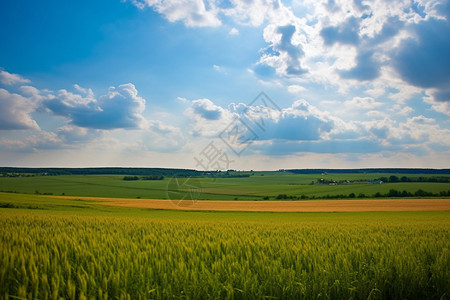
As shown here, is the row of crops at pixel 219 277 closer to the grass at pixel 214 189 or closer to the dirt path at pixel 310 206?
the dirt path at pixel 310 206

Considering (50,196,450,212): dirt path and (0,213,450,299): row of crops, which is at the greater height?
(0,213,450,299): row of crops

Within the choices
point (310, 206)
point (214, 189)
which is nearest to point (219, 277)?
point (310, 206)

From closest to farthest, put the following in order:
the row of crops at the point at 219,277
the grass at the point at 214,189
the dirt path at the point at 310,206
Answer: the row of crops at the point at 219,277 → the dirt path at the point at 310,206 → the grass at the point at 214,189

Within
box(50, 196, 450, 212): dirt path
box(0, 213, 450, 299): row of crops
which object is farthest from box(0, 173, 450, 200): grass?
box(0, 213, 450, 299): row of crops

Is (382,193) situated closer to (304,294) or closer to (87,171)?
(304,294)

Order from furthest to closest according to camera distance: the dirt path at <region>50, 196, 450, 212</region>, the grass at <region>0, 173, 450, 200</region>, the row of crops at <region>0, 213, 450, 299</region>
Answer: the grass at <region>0, 173, 450, 200</region> → the dirt path at <region>50, 196, 450, 212</region> → the row of crops at <region>0, 213, 450, 299</region>

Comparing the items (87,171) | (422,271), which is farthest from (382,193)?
(87,171)

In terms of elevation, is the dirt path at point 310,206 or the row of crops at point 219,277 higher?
the row of crops at point 219,277

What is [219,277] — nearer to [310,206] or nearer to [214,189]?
[310,206]

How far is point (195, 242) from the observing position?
564cm

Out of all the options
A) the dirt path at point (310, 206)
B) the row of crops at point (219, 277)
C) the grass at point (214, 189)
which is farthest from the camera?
the grass at point (214, 189)

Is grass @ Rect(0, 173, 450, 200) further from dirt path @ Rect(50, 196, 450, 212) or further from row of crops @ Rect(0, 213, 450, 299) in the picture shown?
row of crops @ Rect(0, 213, 450, 299)

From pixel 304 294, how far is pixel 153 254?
2646 millimetres

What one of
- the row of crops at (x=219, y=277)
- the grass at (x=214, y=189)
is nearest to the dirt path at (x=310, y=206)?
the grass at (x=214, y=189)
